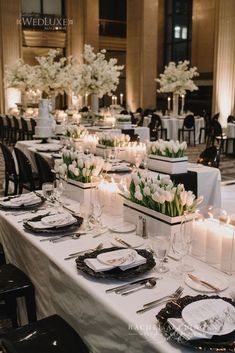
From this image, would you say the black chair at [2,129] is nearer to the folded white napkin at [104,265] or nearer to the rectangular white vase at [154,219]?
the rectangular white vase at [154,219]

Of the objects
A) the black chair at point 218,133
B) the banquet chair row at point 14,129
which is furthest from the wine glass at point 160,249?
the banquet chair row at point 14,129

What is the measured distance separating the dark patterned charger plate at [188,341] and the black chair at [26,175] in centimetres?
406

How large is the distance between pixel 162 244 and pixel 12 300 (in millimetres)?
1051

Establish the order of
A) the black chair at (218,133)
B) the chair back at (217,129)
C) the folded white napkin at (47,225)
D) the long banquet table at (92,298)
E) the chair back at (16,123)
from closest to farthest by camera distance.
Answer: the long banquet table at (92,298)
the folded white napkin at (47,225)
the black chair at (218,133)
the chair back at (217,129)
the chair back at (16,123)

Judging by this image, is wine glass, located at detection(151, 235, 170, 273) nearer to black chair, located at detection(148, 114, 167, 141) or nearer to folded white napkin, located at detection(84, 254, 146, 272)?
folded white napkin, located at detection(84, 254, 146, 272)

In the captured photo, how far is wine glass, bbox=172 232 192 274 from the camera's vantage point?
2031 millimetres

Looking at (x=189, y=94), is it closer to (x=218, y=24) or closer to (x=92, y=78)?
(x=218, y=24)

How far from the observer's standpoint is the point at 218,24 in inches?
493

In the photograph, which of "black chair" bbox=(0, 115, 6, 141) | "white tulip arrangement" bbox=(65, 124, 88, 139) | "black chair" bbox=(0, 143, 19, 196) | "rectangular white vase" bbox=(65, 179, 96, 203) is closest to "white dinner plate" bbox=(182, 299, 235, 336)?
"rectangular white vase" bbox=(65, 179, 96, 203)

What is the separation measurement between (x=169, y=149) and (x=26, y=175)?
2114mm

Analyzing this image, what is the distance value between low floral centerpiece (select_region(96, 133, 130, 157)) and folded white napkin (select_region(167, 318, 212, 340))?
12.8ft

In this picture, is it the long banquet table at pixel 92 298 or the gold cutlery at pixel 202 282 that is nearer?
the long banquet table at pixel 92 298

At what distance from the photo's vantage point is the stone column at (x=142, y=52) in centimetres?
1541

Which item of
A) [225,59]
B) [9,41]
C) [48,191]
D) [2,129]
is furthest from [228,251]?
[9,41]
